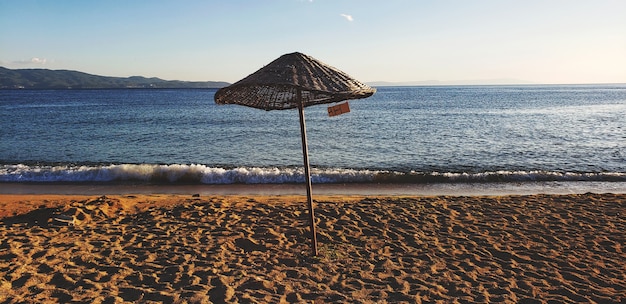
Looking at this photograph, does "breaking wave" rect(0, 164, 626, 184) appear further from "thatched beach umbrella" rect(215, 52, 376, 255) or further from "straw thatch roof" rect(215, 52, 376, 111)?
"straw thatch roof" rect(215, 52, 376, 111)

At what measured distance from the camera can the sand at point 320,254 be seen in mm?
4973

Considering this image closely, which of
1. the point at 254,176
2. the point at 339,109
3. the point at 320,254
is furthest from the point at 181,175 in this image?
the point at 339,109

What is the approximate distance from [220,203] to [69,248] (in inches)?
142

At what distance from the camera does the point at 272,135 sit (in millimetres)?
27125

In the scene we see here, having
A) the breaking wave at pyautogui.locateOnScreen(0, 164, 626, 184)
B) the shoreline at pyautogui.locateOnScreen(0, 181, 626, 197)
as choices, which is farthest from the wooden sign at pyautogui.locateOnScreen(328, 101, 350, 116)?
the breaking wave at pyautogui.locateOnScreen(0, 164, 626, 184)

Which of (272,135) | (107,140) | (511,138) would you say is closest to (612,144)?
(511,138)

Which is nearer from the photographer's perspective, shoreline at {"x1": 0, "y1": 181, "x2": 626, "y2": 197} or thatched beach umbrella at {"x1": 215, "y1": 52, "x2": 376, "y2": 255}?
thatched beach umbrella at {"x1": 215, "y1": 52, "x2": 376, "y2": 255}

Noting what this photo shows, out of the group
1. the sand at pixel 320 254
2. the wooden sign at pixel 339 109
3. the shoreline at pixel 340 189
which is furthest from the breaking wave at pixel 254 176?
the wooden sign at pixel 339 109

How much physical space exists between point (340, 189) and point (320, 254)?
700cm

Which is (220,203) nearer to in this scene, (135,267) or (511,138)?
(135,267)

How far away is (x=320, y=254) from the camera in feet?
20.4

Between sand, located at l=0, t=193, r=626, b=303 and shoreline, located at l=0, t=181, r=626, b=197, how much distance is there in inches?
121

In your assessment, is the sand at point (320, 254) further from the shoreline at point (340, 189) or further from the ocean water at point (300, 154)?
the ocean water at point (300, 154)

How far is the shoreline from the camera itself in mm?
12648
